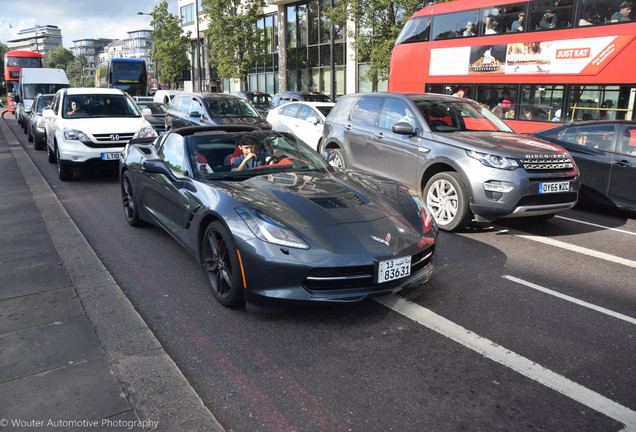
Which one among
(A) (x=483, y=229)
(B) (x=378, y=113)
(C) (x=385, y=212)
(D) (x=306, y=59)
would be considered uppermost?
(D) (x=306, y=59)

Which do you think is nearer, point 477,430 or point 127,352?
point 477,430

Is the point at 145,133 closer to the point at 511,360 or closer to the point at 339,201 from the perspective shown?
the point at 339,201

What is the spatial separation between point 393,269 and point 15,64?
146 feet

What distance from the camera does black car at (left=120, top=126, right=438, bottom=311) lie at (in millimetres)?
3439

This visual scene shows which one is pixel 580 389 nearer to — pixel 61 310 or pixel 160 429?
pixel 160 429

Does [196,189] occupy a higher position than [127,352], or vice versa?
[196,189]

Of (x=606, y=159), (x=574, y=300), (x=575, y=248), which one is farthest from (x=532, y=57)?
(x=574, y=300)

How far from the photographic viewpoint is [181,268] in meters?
4.80

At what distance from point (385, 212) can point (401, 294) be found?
2.42ft

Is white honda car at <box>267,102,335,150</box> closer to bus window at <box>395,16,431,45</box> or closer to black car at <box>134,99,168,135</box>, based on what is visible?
bus window at <box>395,16,431,45</box>

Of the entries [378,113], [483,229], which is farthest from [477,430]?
[378,113]

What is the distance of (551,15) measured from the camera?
10594 millimetres

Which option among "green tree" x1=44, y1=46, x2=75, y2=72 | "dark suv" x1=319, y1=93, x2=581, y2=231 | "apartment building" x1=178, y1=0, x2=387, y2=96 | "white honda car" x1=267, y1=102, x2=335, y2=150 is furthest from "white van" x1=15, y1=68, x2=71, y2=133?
"green tree" x1=44, y1=46, x2=75, y2=72

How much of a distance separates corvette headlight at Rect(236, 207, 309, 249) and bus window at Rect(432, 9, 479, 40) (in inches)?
416
